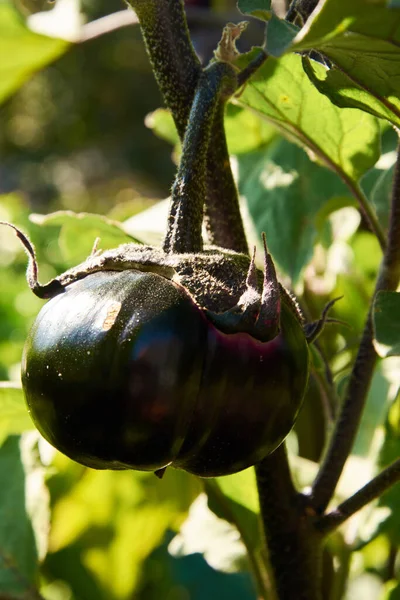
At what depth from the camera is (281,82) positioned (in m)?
0.56

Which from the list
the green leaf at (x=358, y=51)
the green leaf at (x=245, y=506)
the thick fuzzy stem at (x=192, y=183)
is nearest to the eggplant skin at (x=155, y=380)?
the thick fuzzy stem at (x=192, y=183)

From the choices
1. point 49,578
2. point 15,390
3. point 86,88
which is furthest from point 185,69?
point 86,88

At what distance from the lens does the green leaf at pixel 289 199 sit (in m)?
0.74

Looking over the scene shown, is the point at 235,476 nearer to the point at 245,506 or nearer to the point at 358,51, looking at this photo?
the point at 245,506

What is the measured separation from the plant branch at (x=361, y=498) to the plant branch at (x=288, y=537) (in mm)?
13

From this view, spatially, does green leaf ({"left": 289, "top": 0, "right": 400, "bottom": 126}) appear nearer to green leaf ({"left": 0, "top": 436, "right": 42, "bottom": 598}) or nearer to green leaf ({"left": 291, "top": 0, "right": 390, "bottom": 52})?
green leaf ({"left": 291, "top": 0, "right": 390, "bottom": 52})

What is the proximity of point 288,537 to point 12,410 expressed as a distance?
9.0 inches

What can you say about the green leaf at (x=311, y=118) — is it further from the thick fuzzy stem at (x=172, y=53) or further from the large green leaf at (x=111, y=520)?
the large green leaf at (x=111, y=520)

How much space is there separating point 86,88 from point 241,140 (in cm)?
1074

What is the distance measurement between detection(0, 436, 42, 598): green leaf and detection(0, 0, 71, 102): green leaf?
36cm

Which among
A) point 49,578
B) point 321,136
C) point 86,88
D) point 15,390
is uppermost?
point 321,136

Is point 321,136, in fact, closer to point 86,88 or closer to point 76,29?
point 76,29

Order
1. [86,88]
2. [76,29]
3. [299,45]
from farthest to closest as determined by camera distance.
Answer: [86,88]
[76,29]
[299,45]

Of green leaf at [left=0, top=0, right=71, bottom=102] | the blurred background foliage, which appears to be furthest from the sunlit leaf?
green leaf at [left=0, top=0, right=71, bottom=102]
